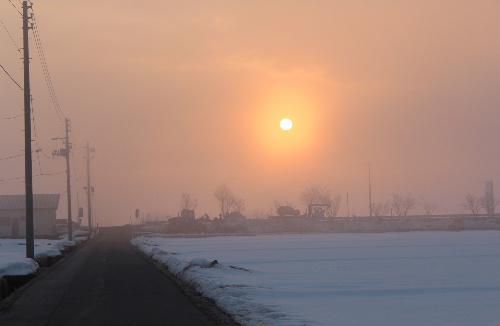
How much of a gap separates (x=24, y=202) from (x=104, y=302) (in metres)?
109

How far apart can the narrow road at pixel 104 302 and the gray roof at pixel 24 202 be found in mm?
91350

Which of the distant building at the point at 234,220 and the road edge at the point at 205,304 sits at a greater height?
the distant building at the point at 234,220

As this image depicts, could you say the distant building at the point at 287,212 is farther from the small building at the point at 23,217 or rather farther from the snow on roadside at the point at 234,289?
the snow on roadside at the point at 234,289

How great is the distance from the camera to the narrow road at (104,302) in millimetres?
17922

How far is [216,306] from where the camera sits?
20.4m

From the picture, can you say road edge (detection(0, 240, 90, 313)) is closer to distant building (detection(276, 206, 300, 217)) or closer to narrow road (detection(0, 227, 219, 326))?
narrow road (detection(0, 227, 219, 326))

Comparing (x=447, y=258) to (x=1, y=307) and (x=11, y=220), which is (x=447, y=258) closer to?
(x=1, y=307)

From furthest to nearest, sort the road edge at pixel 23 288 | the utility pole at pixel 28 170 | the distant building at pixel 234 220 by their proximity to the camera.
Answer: the distant building at pixel 234 220 < the utility pole at pixel 28 170 < the road edge at pixel 23 288

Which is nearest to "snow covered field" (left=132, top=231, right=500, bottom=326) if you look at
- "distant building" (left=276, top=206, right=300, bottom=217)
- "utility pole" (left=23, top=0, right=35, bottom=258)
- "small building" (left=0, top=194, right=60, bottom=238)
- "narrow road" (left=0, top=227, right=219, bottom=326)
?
"narrow road" (left=0, top=227, right=219, bottom=326)

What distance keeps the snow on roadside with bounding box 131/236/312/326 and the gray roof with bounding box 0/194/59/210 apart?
8824 cm

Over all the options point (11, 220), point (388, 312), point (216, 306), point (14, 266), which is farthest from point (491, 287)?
point (11, 220)

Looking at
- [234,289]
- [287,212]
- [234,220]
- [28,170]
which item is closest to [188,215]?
[234,220]

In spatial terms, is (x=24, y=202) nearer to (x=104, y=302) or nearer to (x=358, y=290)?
(x=104, y=302)

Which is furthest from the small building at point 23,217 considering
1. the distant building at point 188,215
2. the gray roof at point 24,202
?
the distant building at point 188,215
